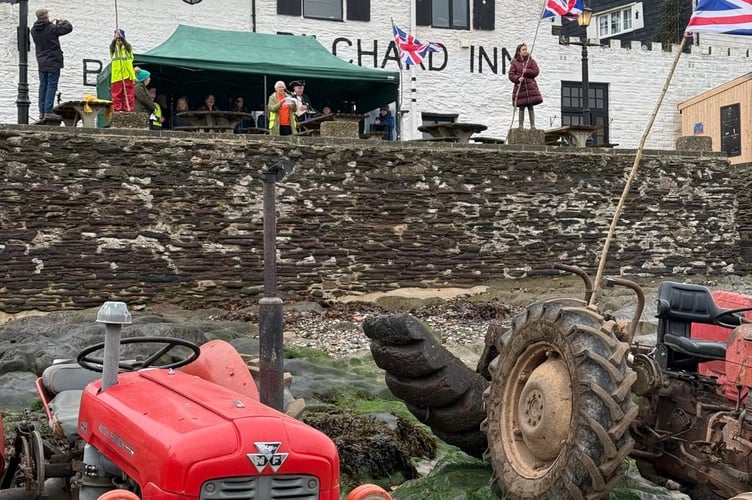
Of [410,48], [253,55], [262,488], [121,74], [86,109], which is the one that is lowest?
[262,488]

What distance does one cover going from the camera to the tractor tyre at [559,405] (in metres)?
4.57

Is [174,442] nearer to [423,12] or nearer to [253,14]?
[253,14]

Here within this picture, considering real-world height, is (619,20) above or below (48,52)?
above

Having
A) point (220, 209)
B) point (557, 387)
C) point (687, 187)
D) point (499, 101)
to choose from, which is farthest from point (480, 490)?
point (499, 101)

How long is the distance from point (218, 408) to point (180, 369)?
117 centimetres

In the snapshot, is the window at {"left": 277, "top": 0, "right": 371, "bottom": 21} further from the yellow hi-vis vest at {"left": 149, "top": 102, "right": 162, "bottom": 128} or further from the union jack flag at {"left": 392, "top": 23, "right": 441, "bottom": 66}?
the yellow hi-vis vest at {"left": 149, "top": 102, "right": 162, "bottom": 128}

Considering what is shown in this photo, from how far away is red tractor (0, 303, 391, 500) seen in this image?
3.62m

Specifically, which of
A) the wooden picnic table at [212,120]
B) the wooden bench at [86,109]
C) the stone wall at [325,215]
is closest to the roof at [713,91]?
the stone wall at [325,215]

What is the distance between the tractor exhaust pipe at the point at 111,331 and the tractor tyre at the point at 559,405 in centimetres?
206

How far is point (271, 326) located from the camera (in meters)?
5.77

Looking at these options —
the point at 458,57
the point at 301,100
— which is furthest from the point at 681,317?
the point at 458,57

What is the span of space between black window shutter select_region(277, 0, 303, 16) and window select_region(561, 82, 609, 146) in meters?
6.42

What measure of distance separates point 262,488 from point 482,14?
2059 cm

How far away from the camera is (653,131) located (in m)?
24.0
